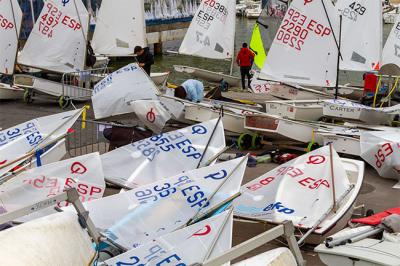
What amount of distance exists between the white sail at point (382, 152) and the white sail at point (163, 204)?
363cm

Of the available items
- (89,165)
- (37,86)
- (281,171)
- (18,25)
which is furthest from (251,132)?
(18,25)

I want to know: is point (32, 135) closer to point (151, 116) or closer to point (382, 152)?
point (151, 116)

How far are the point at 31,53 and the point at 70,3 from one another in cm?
160

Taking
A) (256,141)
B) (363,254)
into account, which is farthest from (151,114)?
(363,254)

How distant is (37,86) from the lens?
56.8 ft

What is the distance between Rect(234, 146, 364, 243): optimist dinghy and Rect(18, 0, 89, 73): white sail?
32.2 ft

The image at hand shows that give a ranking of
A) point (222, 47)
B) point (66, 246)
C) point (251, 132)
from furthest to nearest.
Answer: point (222, 47), point (251, 132), point (66, 246)

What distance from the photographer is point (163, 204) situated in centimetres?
785

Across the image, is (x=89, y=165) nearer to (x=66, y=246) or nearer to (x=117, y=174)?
(x=117, y=174)

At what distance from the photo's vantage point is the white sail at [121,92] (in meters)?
12.9

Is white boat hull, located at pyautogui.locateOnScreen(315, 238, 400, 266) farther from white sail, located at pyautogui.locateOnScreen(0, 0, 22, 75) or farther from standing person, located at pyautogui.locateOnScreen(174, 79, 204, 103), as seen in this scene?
white sail, located at pyautogui.locateOnScreen(0, 0, 22, 75)

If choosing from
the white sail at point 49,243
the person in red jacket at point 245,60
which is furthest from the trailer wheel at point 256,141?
the white sail at point 49,243

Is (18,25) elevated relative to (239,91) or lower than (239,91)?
elevated

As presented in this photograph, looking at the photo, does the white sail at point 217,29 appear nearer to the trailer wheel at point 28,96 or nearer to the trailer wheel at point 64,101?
the trailer wheel at point 64,101
